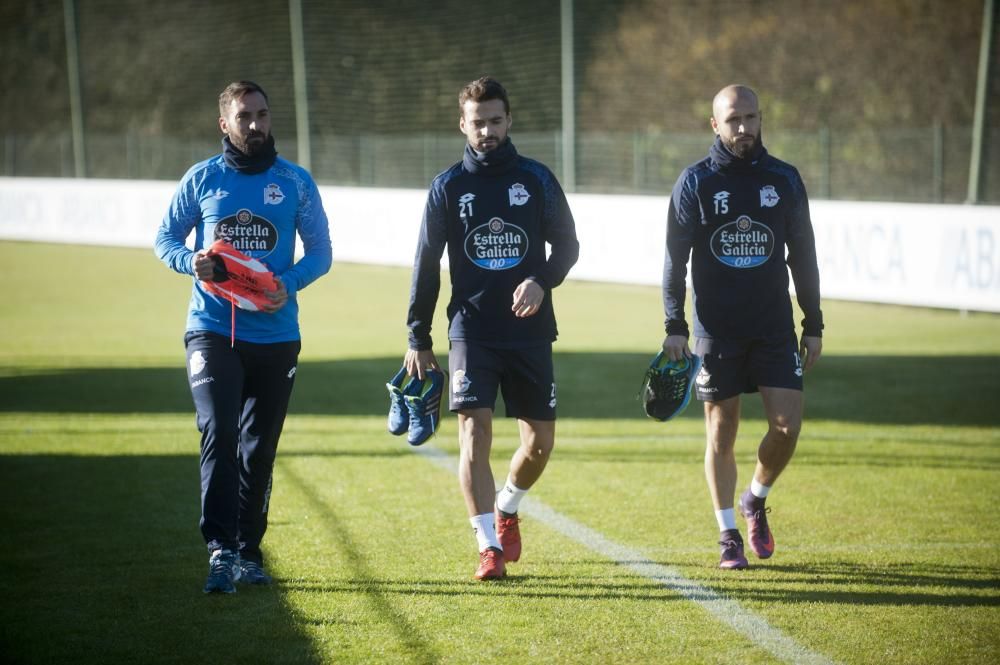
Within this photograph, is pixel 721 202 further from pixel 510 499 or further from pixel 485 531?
pixel 485 531

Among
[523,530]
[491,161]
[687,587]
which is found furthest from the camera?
[523,530]

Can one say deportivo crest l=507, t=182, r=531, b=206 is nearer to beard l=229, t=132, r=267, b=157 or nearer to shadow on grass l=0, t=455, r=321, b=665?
beard l=229, t=132, r=267, b=157

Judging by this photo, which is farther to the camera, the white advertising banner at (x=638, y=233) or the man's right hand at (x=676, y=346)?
the white advertising banner at (x=638, y=233)

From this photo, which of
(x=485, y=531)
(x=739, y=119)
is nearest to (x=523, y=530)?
(x=485, y=531)

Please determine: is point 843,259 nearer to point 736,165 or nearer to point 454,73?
point 736,165

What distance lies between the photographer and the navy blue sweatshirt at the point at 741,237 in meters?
6.52

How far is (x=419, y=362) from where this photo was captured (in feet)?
21.0

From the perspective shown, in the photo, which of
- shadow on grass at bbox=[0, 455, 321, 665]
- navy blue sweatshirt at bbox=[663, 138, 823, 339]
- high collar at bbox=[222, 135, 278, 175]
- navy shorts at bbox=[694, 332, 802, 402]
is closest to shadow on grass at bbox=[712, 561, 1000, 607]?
navy shorts at bbox=[694, 332, 802, 402]

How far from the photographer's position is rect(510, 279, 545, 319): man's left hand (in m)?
6.06

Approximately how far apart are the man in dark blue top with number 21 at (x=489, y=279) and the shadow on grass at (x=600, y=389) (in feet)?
15.2

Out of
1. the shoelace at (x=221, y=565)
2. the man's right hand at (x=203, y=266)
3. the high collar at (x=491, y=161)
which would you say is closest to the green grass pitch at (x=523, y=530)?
the shoelace at (x=221, y=565)

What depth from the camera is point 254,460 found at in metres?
6.32

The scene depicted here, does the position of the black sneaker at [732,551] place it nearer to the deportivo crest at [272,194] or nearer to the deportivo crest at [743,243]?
the deportivo crest at [743,243]

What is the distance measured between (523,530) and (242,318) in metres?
2.05
